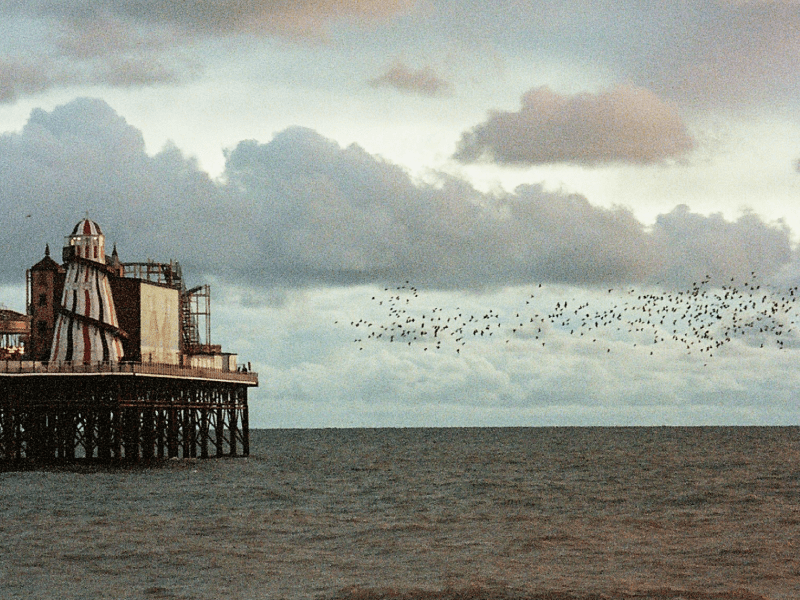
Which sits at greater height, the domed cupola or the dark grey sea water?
the domed cupola

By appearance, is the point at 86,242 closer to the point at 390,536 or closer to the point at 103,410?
the point at 103,410

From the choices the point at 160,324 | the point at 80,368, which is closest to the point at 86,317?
the point at 80,368

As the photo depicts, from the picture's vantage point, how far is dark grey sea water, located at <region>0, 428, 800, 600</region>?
1254 inches

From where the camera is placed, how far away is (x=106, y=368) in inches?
2879

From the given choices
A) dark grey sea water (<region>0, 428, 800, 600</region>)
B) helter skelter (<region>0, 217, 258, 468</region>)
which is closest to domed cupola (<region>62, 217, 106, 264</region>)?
helter skelter (<region>0, 217, 258, 468</region>)

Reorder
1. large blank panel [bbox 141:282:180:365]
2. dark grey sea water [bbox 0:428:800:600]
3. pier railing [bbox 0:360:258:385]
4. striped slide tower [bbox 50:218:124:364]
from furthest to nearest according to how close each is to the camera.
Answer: large blank panel [bbox 141:282:180:365] < striped slide tower [bbox 50:218:124:364] < pier railing [bbox 0:360:258:385] < dark grey sea water [bbox 0:428:800:600]

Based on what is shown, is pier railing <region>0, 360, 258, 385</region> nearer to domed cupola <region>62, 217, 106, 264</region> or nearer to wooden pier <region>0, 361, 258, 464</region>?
wooden pier <region>0, 361, 258, 464</region>

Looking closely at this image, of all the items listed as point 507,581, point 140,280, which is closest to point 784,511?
point 507,581

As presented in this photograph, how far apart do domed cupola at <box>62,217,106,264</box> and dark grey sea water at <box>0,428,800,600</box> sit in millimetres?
15007

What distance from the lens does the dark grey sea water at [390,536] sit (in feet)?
104

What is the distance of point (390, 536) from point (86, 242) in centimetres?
4547

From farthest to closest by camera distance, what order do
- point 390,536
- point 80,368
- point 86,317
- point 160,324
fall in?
point 160,324, point 86,317, point 80,368, point 390,536

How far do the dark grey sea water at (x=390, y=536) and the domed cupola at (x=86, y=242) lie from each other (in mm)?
15007

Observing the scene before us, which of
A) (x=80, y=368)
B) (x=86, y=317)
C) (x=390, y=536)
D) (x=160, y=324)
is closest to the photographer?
(x=390, y=536)
